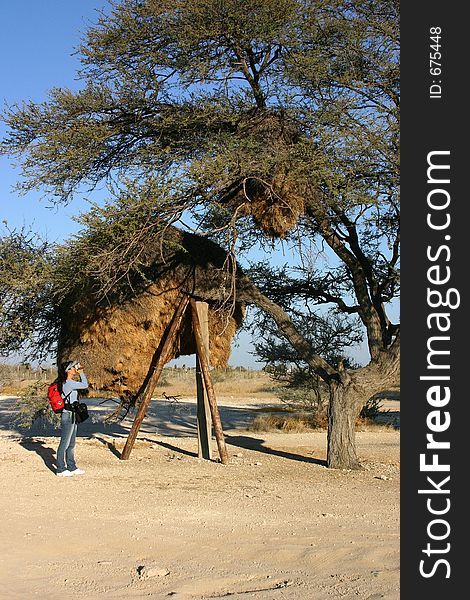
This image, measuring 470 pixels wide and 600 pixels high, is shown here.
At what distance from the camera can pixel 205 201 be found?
1341 centimetres

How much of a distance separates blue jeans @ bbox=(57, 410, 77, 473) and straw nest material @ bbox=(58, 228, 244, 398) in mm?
1830

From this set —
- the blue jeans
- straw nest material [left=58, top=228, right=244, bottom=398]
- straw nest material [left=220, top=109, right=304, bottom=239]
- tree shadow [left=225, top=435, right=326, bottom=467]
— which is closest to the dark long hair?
straw nest material [left=58, top=228, right=244, bottom=398]

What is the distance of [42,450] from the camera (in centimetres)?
1612

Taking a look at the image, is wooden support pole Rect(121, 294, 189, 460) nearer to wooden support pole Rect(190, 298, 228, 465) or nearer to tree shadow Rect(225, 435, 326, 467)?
wooden support pole Rect(190, 298, 228, 465)

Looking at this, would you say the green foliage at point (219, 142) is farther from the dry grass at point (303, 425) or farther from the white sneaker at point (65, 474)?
the dry grass at point (303, 425)

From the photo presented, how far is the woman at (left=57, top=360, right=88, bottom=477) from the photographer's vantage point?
13.3m

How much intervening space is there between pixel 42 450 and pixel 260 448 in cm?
480

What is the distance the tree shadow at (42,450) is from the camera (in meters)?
14.5

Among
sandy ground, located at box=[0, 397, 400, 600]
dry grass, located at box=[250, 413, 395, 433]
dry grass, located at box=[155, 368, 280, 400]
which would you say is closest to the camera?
sandy ground, located at box=[0, 397, 400, 600]

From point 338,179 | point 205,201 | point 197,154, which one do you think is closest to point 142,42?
point 197,154

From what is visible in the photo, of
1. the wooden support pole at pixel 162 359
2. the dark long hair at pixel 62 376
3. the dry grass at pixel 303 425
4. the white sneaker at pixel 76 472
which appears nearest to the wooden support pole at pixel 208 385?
the wooden support pole at pixel 162 359

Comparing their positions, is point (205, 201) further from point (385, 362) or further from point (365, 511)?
point (365, 511)

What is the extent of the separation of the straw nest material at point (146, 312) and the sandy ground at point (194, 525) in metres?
1.77

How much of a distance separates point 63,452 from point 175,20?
25.1ft
